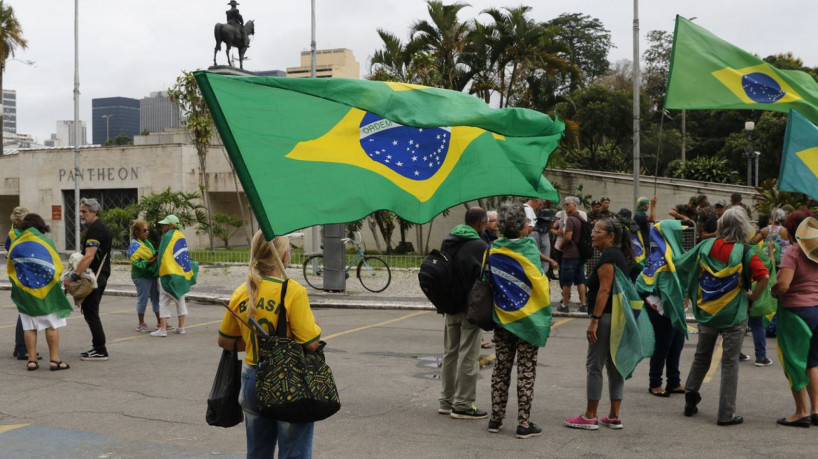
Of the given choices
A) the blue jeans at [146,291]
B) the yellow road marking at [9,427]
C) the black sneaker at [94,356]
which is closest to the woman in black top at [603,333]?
the yellow road marking at [9,427]

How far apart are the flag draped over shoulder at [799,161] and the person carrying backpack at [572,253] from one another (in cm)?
644

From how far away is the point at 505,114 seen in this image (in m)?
5.55

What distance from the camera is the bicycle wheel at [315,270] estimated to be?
717 inches

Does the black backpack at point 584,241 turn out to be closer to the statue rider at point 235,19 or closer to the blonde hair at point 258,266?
the blonde hair at point 258,266

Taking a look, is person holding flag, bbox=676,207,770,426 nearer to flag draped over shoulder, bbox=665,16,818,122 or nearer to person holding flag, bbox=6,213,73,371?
flag draped over shoulder, bbox=665,16,818,122

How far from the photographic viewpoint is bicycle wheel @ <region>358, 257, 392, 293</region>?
57.2 ft

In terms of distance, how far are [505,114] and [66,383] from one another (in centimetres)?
564

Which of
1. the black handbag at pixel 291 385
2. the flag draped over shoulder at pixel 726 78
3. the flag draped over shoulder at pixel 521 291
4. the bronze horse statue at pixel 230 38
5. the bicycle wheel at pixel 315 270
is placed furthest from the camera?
the bronze horse statue at pixel 230 38

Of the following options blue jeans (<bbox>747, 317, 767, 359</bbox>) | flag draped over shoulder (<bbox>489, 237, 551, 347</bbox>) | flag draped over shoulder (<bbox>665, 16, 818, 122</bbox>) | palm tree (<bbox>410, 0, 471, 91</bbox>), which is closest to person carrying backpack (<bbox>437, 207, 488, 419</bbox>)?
flag draped over shoulder (<bbox>489, 237, 551, 347</bbox>)

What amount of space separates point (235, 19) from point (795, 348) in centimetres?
1878

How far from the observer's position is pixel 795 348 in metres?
6.63

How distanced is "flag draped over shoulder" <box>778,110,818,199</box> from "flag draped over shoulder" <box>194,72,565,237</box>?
2166 millimetres

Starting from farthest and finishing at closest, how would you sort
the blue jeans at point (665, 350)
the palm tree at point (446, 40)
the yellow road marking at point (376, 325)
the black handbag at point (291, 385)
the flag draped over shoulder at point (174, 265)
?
the palm tree at point (446, 40), the yellow road marking at point (376, 325), the flag draped over shoulder at point (174, 265), the blue jeans at point (665, 350), the black handbag at point (291, 385)

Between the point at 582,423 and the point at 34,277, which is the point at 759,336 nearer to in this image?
the point at 582,423
